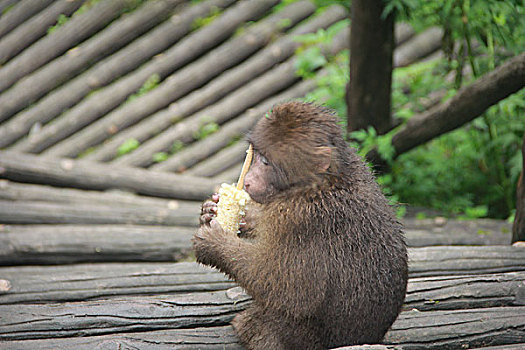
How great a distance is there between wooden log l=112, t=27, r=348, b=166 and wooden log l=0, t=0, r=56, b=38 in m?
1.97

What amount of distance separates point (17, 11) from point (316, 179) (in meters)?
5.58

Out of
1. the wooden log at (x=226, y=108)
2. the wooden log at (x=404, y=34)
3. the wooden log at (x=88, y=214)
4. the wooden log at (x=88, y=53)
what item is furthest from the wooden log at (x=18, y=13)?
the wooden log at (x=404, y=34)

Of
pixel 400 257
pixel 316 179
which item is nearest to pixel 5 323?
pixel 316 179

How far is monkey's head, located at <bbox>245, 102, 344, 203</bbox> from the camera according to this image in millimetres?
2770

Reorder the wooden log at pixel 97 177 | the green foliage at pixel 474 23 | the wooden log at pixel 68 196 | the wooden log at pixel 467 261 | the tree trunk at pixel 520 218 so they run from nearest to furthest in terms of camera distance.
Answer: the wooden log at pixel 467 261, the tree trunk at pixel 520 218, the green foliage at pixel 474 23, the wooden log at pixel 68 196, the wooden log at pixel 97 177

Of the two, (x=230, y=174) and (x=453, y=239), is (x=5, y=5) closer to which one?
(x=230, y=174)

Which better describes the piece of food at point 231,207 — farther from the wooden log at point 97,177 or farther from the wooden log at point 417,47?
the wooden log at point 417,47

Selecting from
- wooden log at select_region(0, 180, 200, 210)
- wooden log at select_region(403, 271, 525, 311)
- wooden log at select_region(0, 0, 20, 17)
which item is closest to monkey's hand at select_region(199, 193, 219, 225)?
wooden log at select_region(403, 271, 525, 311)

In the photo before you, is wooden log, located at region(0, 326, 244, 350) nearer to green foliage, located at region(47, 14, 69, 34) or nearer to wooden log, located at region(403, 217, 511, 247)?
wooden log, located at region(403, 217, 511, 247)

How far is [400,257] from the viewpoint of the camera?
279 centimetres

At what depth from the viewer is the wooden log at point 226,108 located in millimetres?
→ 6793

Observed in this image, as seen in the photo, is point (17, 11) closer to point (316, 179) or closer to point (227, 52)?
point (227, 52)

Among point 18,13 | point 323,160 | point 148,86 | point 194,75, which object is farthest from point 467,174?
point 18,13

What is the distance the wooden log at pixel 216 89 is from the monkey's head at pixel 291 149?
4229mm
